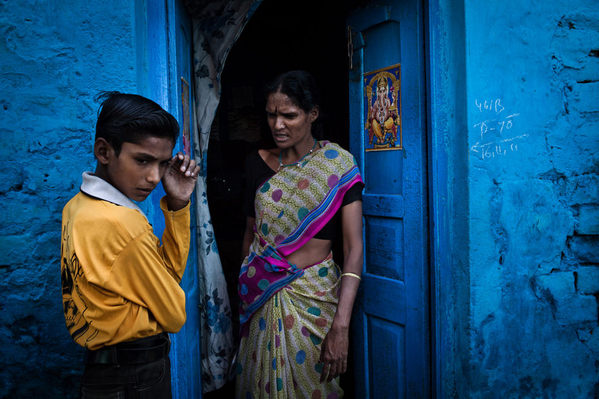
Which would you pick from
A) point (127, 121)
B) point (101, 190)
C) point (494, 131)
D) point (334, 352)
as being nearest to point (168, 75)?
point (127, 121)

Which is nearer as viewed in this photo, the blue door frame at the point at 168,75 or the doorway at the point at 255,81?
the blue door frame at the point at 168,75

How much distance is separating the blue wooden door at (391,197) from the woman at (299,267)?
→ 31 centimetres

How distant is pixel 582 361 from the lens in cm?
244

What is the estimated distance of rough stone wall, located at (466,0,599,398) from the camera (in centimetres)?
221

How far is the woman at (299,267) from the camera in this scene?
2.04 meters

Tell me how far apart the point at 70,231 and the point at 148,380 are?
51 centimetres

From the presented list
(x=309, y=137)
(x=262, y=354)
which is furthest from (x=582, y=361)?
(x=309, y=137)

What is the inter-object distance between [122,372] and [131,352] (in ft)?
0.20

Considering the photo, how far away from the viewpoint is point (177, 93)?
1926mm

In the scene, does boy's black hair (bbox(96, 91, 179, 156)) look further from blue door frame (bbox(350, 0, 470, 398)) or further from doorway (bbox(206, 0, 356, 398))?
doorway (bbox(206, 0, 356, 398))

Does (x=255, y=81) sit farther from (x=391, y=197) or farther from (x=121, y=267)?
(x=121, y=267)

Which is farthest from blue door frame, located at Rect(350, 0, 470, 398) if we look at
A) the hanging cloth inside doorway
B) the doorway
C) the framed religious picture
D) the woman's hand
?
the doorway

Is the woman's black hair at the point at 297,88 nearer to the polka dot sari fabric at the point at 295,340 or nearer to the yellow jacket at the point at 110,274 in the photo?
the polka dot sari fabric at the point at 295,340

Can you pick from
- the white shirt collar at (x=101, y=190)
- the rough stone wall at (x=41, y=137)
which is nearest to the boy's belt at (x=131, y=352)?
the white shirt collar at (x=101, y=190)
